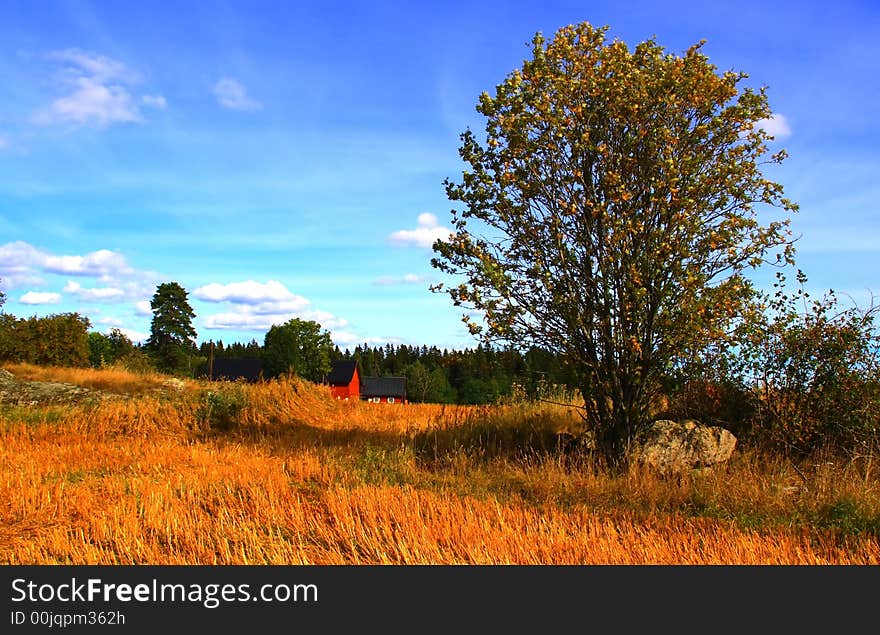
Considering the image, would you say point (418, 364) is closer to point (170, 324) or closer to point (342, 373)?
point (342, 373)

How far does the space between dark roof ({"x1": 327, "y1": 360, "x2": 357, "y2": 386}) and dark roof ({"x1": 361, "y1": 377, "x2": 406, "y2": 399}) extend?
5747 mm

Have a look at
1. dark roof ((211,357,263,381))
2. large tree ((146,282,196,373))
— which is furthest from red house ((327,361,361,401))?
large tree ((146,282,196,373))

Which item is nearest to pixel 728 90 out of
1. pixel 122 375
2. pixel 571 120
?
pixel 571 120

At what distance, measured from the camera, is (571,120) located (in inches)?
410

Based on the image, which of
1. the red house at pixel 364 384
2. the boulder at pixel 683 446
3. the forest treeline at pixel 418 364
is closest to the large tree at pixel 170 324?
the forest treeline at pixel 418 364

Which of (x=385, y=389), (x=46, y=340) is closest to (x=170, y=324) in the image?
(x=46, y=340)

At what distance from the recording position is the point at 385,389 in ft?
300

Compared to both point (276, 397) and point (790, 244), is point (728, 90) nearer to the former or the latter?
point (790, 244)

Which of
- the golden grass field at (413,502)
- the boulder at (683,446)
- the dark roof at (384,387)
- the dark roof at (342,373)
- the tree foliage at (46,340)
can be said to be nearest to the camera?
the golden grass field at (413,502)

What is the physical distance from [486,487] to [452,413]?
718 cm

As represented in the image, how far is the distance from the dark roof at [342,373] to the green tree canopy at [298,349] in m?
6.21

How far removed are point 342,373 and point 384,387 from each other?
875 cm

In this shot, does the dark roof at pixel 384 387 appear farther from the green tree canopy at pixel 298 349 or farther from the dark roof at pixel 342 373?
the green tree canopy at pixel 298 349

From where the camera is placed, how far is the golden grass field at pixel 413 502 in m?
5.99
